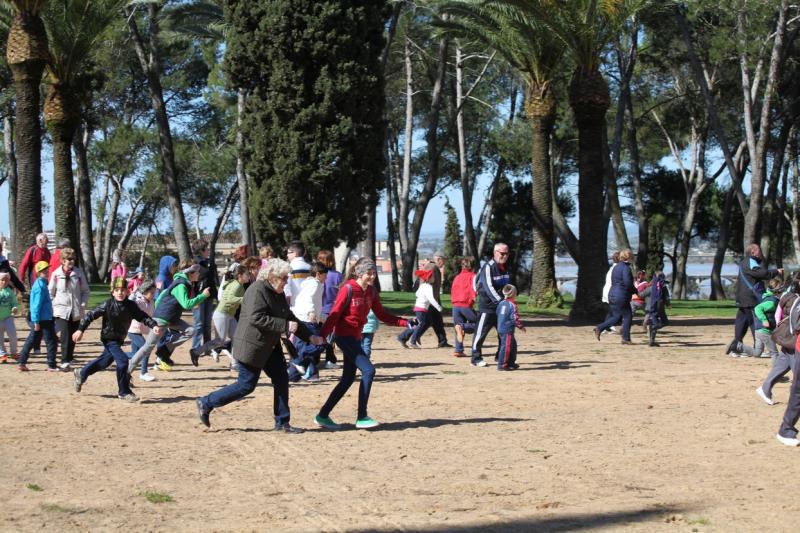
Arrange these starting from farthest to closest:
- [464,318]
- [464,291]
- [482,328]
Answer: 1. [464,318]
2. [464,291]
3. [482,328]

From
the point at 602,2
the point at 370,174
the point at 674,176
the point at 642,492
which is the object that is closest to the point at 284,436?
the point at 642,492

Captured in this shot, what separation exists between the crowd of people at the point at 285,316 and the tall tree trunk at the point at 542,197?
26.7 feet

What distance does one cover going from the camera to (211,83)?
140ft

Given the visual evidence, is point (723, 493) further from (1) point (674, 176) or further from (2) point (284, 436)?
(1) point (674, 176)

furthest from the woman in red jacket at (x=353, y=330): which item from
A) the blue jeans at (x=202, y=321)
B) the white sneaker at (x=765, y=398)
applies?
the blue jeans at (x=202, y=321)

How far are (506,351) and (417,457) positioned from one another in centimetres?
619

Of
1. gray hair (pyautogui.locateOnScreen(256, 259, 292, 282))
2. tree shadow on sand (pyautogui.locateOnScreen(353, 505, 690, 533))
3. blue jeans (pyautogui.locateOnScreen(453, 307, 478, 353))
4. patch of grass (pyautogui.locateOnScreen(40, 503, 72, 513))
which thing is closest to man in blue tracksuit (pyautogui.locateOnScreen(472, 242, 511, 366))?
blue jeans (pyautogui.locateOnScreen(453, 307, 478, 353))

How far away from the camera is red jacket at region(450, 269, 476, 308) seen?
1684 cm

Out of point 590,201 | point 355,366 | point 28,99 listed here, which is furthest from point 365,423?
point 28,99

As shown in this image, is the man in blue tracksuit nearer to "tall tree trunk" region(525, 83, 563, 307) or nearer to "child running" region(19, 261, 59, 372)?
"child running" region(19, 261, 59, 372)

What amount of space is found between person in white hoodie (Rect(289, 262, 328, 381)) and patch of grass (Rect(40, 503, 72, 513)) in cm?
576

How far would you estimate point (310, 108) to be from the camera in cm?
2558

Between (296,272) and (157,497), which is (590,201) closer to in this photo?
(296,272)

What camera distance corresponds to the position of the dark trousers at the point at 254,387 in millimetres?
9711
